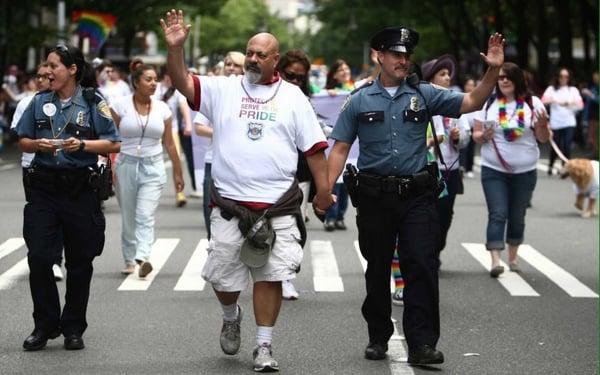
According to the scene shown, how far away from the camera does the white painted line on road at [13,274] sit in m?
11.2

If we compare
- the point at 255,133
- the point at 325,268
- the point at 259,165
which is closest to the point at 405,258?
the point at 259,165

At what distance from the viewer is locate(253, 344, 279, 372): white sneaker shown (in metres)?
7.74

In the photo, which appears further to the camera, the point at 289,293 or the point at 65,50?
the point at 289,293

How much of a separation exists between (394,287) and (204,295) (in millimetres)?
1376

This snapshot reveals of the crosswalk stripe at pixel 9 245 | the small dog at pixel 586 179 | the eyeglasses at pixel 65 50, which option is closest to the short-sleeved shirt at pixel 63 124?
the eyeglasses at pixel 65 50

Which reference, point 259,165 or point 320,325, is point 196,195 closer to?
point 320,325

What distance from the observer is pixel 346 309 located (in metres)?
10.2

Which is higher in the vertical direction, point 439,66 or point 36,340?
point 439,66

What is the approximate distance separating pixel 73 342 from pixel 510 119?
15.8ft

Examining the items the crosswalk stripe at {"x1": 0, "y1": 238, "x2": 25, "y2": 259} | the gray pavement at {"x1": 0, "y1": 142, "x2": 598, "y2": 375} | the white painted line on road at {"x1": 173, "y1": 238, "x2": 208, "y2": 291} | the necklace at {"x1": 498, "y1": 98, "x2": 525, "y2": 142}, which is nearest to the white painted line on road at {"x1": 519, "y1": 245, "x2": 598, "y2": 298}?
the gray pavement at {"x1": 0, "y1": 142, "x2": 598, "y2": 375}

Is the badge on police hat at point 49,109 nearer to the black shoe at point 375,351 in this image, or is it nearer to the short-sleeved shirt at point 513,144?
the black shoe at point 375,351

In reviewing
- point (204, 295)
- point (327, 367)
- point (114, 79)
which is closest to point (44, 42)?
point (114, 79)

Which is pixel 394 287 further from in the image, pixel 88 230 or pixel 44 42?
pixel 44 42

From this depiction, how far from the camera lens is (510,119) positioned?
11.9 m
